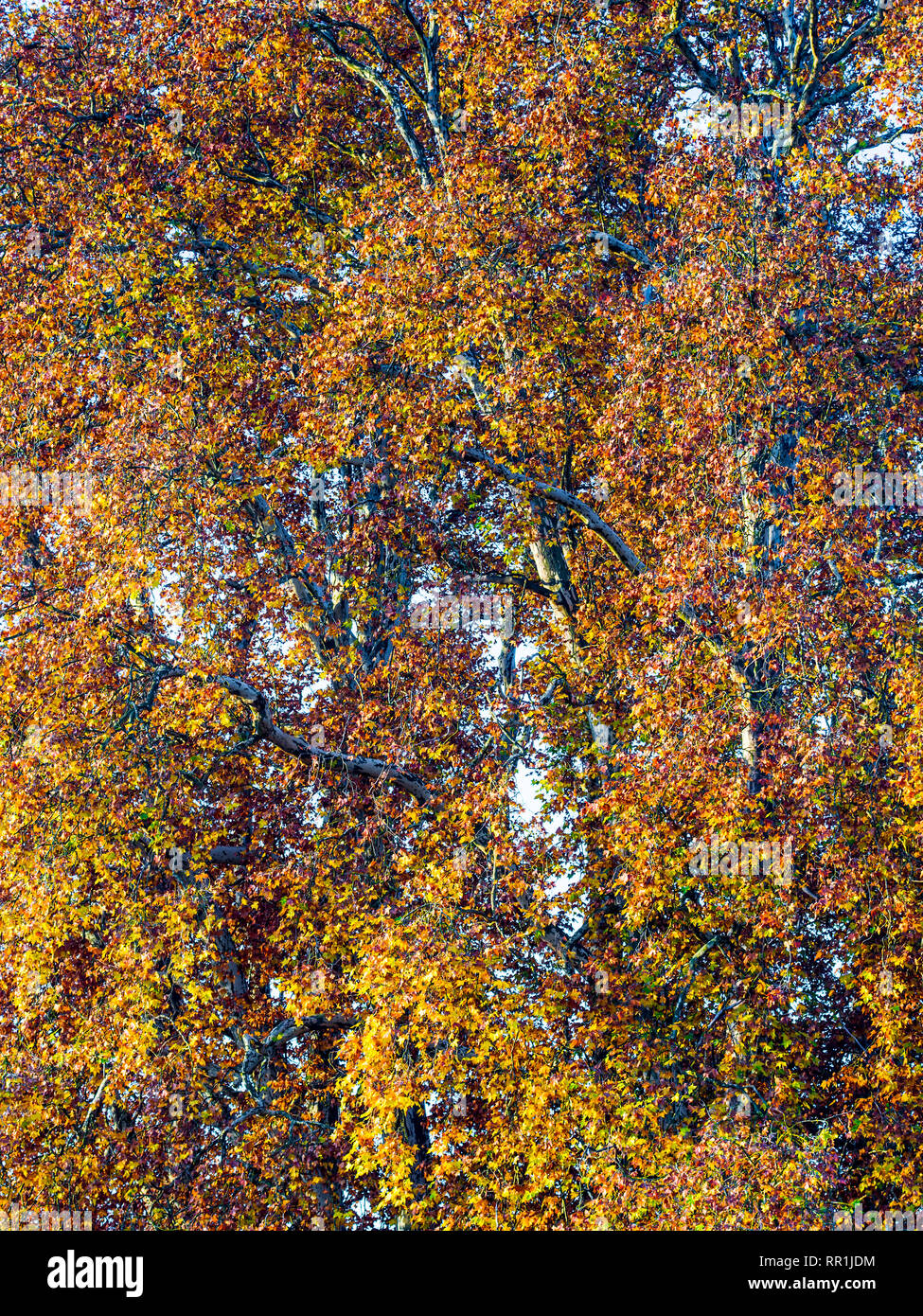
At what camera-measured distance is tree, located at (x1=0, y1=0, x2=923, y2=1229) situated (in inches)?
568

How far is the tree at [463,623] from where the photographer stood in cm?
1444

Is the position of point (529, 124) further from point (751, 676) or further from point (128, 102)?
point (751, 676)

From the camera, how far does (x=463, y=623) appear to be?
19062mm

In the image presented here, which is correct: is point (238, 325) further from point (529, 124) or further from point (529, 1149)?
point (529, 1149)

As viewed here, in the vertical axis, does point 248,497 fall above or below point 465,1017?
above

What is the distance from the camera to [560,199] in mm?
18516

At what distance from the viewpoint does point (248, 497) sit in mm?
18312

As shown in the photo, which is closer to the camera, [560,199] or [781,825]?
[781,825]

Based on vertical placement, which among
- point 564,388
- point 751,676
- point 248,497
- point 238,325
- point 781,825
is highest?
point 238,325
